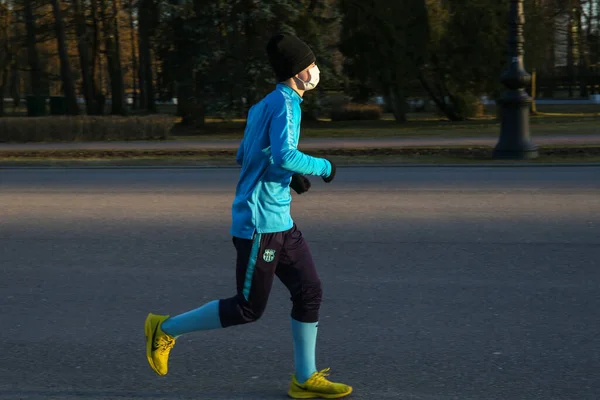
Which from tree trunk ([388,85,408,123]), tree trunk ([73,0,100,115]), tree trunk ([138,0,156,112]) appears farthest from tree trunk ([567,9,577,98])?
tree trunk ([73,0,100,115])

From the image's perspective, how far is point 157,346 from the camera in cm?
466

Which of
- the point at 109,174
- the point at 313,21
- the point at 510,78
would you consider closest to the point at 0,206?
the point at 109,174

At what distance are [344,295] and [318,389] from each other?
2200 mm

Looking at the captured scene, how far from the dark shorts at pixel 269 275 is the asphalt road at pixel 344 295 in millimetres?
447

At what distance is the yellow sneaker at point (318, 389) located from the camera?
4.52 m

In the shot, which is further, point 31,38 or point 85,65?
point 85,65

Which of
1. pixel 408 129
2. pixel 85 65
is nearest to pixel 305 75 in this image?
pixel 408 129

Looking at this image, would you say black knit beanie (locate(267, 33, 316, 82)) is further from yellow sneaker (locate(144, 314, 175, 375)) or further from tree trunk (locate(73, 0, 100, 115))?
tree trunk (locate(73, 0, 100, 115))

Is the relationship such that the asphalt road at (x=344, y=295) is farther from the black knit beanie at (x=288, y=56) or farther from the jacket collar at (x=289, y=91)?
the black knit beanie at (x=288, y=56)

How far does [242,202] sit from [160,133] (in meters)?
22.0

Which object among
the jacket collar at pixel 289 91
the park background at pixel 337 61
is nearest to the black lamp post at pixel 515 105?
the park background at pixel 337 61

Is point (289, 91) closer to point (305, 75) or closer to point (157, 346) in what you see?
point (305, 75)

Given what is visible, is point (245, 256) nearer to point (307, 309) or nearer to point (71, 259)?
point (307, 309)

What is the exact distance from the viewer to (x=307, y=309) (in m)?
4.49
